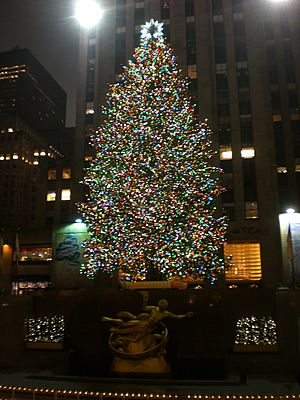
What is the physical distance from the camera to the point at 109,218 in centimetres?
2427

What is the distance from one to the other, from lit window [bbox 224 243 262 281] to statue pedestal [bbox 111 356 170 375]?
2473 cm

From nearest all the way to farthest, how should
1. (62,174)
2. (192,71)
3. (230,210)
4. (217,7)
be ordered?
(230,210)
(192,71)
(217,7)
(62,174)

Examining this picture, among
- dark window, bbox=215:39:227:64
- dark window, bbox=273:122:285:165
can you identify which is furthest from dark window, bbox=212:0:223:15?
dark window, bbox=273:122:285:165

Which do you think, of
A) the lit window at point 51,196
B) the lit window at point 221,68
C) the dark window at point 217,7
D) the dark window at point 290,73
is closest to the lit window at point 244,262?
the lit window at point 221,68

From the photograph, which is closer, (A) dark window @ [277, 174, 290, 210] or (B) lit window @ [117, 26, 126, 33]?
(A) dark window @ [277, 174, 290, 210]

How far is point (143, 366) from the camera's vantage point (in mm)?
13555

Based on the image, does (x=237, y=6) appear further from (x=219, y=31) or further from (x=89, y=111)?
(x=89, y=111)

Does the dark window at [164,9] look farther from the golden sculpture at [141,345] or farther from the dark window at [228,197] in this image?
the golden sculpture at [141,345]

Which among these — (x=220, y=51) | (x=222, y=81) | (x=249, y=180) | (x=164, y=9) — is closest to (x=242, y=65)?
(x=222, y=81)

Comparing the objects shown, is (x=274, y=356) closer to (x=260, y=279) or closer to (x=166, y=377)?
(x=166, y=377)

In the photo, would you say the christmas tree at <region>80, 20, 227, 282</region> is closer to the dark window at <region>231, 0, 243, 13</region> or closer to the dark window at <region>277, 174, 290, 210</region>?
the dark window at <region>277, 174, 290, 210</region>

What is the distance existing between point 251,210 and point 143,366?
1102 inches

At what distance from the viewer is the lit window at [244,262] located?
3766cm

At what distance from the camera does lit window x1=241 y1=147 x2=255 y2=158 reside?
Answer: 40.7 meters
